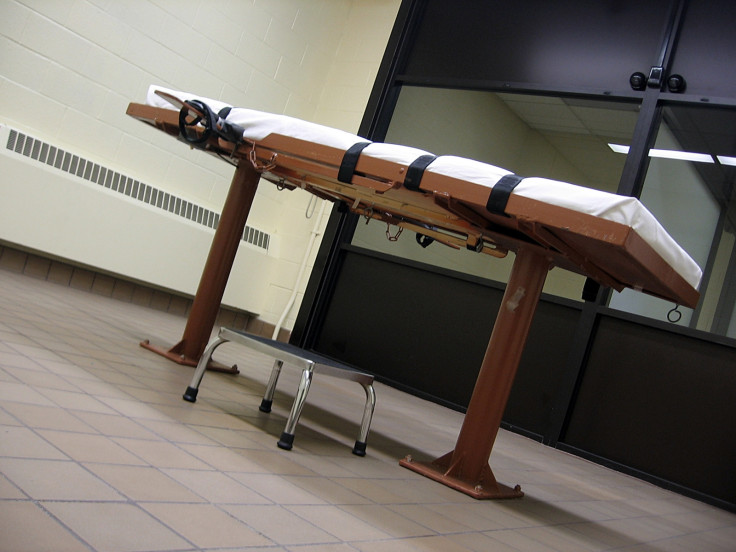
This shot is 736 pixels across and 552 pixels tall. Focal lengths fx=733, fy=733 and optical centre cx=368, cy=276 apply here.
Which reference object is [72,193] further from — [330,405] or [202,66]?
[330,405]

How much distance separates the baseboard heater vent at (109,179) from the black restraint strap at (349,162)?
2.96 meters

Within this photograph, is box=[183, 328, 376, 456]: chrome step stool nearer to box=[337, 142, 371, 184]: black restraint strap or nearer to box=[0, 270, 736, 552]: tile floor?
box=[0, 270, 736, 552]: tile floor

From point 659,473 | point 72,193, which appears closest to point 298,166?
point 72,193

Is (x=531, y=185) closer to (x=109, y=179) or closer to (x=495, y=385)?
(x=495, y=385)

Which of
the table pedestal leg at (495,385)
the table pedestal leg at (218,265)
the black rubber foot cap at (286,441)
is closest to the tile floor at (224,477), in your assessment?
the black rubber foot cap at (286,441)

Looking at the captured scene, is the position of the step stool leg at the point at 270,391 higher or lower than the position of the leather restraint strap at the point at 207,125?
lower

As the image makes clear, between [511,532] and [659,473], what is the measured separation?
270 cm

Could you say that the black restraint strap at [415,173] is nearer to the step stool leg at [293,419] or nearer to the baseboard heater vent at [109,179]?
the step stool leg at [293,419]

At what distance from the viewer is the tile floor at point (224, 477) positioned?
1.34 m

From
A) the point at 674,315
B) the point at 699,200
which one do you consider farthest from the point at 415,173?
the point at 699,200

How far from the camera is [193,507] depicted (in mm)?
1483

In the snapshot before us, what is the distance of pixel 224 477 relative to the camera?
1771 millimetres

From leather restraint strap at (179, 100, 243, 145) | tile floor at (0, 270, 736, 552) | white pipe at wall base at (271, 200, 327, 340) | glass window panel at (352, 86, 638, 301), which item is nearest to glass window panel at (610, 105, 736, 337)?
glass window panel at (352, 86, 638, 301)

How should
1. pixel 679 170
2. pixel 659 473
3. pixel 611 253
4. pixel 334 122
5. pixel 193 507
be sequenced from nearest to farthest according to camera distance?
pixel 193 507 → pixel 611 253 → pixel 659 473 → pixel 679 170 → pixel 334 122
